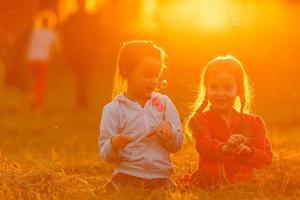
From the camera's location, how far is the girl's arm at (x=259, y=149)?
702cm

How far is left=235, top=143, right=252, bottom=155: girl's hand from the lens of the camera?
6.81 metres

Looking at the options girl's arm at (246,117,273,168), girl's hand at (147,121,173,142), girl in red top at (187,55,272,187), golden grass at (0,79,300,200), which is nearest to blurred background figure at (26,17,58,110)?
golden grass at (0,79,300,200)

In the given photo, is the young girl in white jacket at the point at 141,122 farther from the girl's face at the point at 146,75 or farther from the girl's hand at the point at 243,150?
the girl's hand at the point at 243,150

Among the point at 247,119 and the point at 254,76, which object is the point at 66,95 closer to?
the point at 254,76

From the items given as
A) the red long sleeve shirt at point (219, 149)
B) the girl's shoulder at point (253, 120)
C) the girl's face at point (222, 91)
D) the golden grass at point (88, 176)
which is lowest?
the golden grass at point (88, 176)

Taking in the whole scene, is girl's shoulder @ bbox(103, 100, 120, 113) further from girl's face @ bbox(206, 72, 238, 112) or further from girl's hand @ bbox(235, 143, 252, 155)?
girl's hand @ bbox(235, 143, 252, 155)

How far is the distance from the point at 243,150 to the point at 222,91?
56 centimetres

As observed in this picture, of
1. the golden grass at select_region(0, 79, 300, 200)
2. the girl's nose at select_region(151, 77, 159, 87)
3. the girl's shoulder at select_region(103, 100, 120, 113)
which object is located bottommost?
the golden grass at select_region(0, 79, 300, 200)

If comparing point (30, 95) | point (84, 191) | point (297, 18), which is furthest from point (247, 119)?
point (297, 18)

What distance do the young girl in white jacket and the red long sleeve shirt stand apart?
0.27 metres

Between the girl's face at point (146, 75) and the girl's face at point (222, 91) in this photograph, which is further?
the girl's face at point (222, 91)

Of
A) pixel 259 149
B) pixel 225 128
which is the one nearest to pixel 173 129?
pixel 225 128

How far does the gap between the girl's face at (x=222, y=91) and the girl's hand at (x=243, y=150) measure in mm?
441

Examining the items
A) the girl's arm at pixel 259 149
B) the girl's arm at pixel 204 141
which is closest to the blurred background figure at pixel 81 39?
the girl's arm at pixel 204 141
